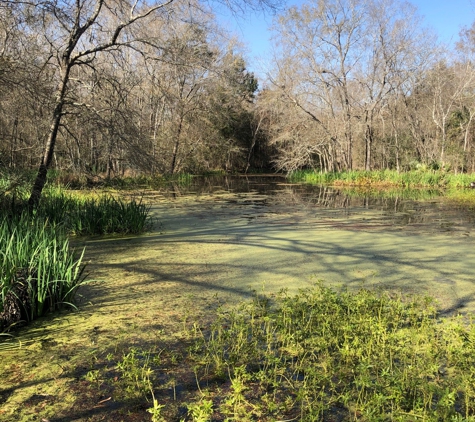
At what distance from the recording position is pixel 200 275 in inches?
153

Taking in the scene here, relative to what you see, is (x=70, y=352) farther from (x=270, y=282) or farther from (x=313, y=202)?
(x=313, y=202)

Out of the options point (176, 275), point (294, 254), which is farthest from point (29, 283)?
point (294, 254)

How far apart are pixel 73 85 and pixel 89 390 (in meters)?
4.79

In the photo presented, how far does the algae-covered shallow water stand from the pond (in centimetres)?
1

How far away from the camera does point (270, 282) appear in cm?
364

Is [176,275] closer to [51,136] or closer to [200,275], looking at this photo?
[200,275]

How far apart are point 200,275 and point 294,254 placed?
1.34 meters

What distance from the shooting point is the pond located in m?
3.55

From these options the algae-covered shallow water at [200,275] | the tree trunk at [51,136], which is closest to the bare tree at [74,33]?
the tree trunk at [51,136]

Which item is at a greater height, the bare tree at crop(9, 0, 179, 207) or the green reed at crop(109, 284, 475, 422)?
the bare tree at crop(9, 0, 179, 207)

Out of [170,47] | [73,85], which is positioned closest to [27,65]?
[73,85]

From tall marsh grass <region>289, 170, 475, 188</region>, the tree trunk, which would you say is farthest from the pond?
tall marsh grass <region>289, 170, 475, 188</region>

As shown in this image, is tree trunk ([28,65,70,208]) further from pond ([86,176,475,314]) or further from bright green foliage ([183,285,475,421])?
bright green foliage ([183,285,475,421])

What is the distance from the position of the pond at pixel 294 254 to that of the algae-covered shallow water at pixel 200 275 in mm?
15
